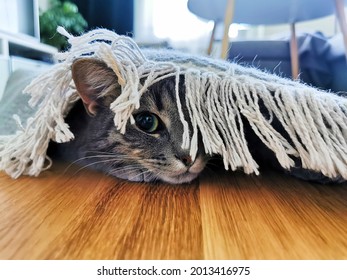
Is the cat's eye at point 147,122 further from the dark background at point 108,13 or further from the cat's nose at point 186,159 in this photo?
the dark background at point 108,13

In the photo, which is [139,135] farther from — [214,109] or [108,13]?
[108,13]

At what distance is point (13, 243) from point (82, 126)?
384 millimetres

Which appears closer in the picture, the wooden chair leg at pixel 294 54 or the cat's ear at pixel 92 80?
the cat's ear at pixel 92 80

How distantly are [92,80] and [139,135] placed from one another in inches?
5.5

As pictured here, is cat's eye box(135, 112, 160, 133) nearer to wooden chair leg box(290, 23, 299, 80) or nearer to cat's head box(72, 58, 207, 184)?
cat's head box(72, 58, 207, 184)

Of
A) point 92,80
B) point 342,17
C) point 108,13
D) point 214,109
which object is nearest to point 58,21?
point 108,13

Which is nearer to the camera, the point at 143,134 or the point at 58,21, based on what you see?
the point at 143,134

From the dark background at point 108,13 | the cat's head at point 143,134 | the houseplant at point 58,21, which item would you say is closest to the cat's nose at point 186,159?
the cat's head at point 143,134

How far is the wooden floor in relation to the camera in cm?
38

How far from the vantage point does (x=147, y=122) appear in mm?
624

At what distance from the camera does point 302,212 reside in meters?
0.50

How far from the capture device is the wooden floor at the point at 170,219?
14.9 inches
